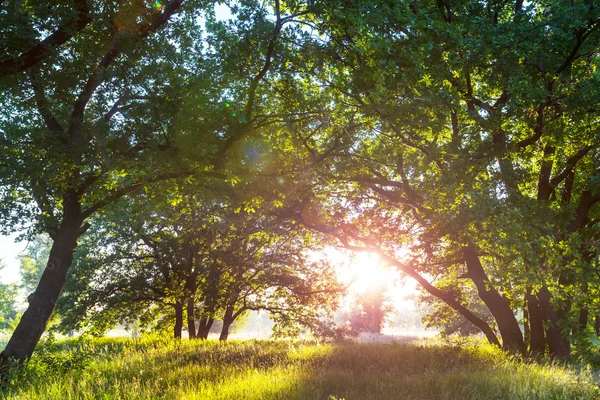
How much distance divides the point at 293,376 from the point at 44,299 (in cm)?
665

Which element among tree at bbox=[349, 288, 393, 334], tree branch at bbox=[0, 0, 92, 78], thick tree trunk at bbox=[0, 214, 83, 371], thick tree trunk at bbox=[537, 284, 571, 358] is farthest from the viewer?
tree at bbox=[349, 288, 393, 334]

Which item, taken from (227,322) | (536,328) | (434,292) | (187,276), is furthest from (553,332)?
(187,276)

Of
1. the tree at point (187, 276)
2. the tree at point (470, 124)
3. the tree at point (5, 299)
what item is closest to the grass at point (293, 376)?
the tree at point (470, 124)

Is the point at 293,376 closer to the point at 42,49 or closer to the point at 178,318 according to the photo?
the point at 42,49

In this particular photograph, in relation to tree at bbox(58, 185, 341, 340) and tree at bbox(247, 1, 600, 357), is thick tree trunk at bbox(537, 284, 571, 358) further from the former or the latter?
tree at bbox(58, 185, 341, 340)

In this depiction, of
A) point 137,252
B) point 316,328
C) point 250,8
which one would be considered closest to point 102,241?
point 137,252

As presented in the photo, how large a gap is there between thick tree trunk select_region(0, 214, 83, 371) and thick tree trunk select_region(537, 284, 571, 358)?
46.3 ft

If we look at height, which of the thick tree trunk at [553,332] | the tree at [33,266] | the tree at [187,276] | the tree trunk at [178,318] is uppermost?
the tree at [33,266]

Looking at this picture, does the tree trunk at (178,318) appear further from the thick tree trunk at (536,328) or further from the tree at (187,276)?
the thick tree trunk at (536,328)

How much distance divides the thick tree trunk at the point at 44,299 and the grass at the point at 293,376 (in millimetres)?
440

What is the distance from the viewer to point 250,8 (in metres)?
9.27

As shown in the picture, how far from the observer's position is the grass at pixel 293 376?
6.86 metres

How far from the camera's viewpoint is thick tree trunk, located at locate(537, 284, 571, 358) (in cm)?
1355

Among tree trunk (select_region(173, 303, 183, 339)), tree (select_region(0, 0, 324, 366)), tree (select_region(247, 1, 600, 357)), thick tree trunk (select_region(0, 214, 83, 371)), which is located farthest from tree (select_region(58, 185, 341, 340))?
tree (select_region(0, 0, 324, 366))
